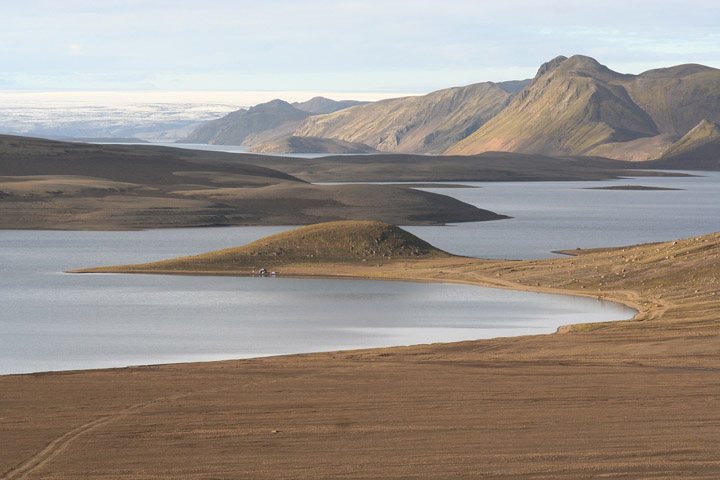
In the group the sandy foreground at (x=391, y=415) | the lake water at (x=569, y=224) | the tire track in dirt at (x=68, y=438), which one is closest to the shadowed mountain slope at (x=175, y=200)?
the lake water at (x=569, y=224)

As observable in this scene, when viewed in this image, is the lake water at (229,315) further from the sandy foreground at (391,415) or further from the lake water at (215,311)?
the sandy foreground at (391,415)

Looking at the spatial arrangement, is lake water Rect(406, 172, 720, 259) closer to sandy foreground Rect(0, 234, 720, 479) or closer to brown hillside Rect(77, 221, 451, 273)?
brown hillside Rect(77, 221, 451, 273)

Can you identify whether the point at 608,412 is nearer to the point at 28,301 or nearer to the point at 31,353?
the point at 31,353

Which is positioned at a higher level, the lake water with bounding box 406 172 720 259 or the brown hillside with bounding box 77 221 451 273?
the brown hillside with bounding box 77 221 451 273

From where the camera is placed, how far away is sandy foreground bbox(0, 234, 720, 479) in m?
18.7

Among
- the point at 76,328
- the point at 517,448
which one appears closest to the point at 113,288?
the point at 76,328

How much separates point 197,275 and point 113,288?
887 cm

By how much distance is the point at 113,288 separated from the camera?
2345 inches

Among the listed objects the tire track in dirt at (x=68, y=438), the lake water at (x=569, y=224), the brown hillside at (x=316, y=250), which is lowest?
the lake water at (x=569, y=224)

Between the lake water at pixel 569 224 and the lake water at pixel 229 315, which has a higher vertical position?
the lake water at pixel 229 315

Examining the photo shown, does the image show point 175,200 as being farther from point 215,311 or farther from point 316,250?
point 215,311

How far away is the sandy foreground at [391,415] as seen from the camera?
18.7 m

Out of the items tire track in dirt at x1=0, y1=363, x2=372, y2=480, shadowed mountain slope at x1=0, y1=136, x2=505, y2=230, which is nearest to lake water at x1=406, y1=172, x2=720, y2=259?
shadowed mountain slope at x1=0, y1=136, x2=505, y2=230

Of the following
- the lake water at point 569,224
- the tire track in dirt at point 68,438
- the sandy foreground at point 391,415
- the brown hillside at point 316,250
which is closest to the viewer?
the tire track in dirt at point 68,438
